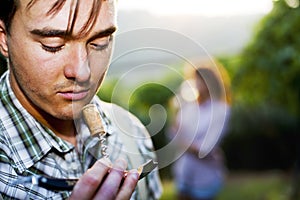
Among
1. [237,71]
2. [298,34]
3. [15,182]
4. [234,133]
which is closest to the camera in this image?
[15,182]

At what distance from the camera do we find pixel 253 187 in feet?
25.5

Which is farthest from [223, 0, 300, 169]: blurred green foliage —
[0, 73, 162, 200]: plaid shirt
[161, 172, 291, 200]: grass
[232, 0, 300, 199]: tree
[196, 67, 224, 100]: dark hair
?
[0, 73, 162, 200]: plaid shirt

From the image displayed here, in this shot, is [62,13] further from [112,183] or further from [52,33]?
[112,183]

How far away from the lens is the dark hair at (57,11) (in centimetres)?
124

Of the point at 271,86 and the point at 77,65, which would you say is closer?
the point at 77,65

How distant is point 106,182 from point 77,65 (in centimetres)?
21

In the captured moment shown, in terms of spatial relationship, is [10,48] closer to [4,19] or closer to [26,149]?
[4,19]

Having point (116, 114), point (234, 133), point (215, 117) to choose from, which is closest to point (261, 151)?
point (234, 133)

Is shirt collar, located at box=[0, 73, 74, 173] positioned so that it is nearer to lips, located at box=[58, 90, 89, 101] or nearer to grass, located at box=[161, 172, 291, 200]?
lips, located at box=[58, 90, 89, 101]

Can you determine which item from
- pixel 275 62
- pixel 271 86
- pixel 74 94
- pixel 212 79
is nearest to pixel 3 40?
pixel 74 94

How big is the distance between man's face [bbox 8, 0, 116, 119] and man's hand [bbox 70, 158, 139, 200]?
15 centimetres

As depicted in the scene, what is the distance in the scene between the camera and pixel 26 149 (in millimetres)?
1395

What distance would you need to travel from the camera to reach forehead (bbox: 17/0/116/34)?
1244mm

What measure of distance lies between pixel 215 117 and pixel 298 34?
2.50 meters
